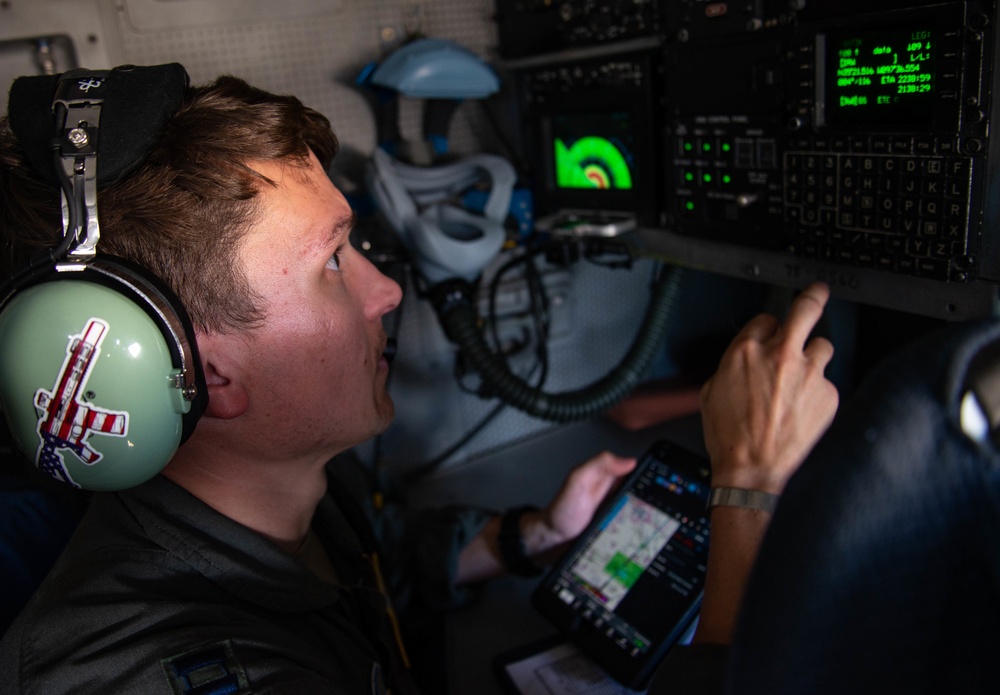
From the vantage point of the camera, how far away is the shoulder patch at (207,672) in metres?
0.70

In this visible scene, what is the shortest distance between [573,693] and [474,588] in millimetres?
350

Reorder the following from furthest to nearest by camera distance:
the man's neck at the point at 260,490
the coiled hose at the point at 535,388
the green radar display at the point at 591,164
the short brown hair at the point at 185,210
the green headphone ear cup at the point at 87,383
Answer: the coiled hose at the point at 535,388 < the green radar display at the point at 591,164 < the man's neck at the point at 260,490 < the short brown hair at the point at 185,210 < the green headphone ear cup at the point at 87,383

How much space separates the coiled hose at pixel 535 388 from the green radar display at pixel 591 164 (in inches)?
10.6

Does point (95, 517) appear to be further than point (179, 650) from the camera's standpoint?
Yes

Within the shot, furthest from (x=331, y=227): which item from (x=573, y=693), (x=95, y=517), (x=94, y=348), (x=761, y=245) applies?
(x=573, y=693)

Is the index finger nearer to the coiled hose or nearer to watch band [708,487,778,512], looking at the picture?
watch band [708,487,778,512]

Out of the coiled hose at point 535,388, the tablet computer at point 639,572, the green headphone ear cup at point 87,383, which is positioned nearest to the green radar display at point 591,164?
the coiled hose at point 535,388

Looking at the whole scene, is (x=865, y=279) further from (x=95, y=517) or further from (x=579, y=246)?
(x=95, y=517)

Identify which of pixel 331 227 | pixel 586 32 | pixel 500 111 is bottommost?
pixel 331 227

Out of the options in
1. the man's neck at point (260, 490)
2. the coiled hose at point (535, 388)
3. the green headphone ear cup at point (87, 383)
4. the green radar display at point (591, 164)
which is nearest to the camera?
the green headphone ear cup at point (87, 383)

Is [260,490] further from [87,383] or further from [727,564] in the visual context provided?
[727,564]

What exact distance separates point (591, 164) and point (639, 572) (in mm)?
698

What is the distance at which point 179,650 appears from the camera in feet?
2.35

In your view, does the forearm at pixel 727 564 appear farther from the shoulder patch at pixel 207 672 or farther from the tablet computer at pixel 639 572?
the shoulder patch at pixel 207 672
